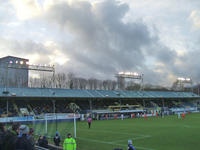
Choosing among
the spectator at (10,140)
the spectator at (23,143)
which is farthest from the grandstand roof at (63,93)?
the spectator at (23,143)

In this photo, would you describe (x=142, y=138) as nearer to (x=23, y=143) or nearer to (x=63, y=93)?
(x=23, y=143)

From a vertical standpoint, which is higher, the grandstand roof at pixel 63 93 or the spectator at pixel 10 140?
the grandstand roof at pixel 63 93

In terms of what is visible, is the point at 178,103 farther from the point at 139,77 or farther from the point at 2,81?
the point at 2,81

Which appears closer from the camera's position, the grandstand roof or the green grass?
the green grass

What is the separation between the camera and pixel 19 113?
39.9 metres

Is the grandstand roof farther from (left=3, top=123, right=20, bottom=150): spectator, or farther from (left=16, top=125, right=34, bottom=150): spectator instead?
(left=16, top=125, right=34, bottom=150): spectator

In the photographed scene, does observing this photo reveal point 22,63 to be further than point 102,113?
No

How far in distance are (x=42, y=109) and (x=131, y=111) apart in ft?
66.3

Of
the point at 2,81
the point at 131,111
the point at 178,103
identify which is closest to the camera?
the point at 131,111

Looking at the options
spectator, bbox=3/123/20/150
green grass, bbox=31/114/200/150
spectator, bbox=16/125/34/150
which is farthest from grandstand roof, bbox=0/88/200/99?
spectator, bbox=16/125/34/150

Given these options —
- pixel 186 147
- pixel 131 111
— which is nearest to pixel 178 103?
pixel 131 111

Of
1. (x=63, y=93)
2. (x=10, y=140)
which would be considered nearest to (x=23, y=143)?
(x=10, y=140)

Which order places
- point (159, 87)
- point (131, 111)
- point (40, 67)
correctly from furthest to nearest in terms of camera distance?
point (159, 87) → point (131, 111) → point (40, 67)

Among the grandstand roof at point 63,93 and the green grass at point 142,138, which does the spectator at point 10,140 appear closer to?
the green grass at point 142,138
